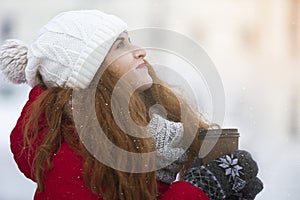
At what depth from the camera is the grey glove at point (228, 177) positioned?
1199 millimetres

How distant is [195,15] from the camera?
5160 mm

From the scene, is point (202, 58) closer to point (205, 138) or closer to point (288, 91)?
point (205, 138)

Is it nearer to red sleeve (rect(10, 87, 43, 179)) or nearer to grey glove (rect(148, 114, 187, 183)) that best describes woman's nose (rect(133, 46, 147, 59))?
grey glove (rect(148, 114, 187, 183))

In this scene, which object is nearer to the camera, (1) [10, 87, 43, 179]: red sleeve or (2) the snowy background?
(1) [10, 87, 43, 179]: red sleeve

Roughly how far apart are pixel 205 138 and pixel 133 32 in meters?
0.31

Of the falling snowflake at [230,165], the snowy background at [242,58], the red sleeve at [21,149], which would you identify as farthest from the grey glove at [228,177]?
the snowy background at [242,58]

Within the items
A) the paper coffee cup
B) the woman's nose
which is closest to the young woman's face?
the woman's nose

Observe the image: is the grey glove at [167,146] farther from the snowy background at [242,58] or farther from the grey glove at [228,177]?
the snowy background at [242,58]

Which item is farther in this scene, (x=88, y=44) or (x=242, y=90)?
(x=242, y=90)

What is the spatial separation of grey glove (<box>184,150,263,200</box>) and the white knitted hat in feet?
→ 0.94

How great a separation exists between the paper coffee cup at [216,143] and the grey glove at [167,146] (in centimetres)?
5

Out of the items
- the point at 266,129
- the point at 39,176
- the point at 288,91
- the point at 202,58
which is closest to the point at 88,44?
the point at 39,176

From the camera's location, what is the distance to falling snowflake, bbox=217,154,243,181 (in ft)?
3.96

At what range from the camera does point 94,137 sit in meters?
1.20
